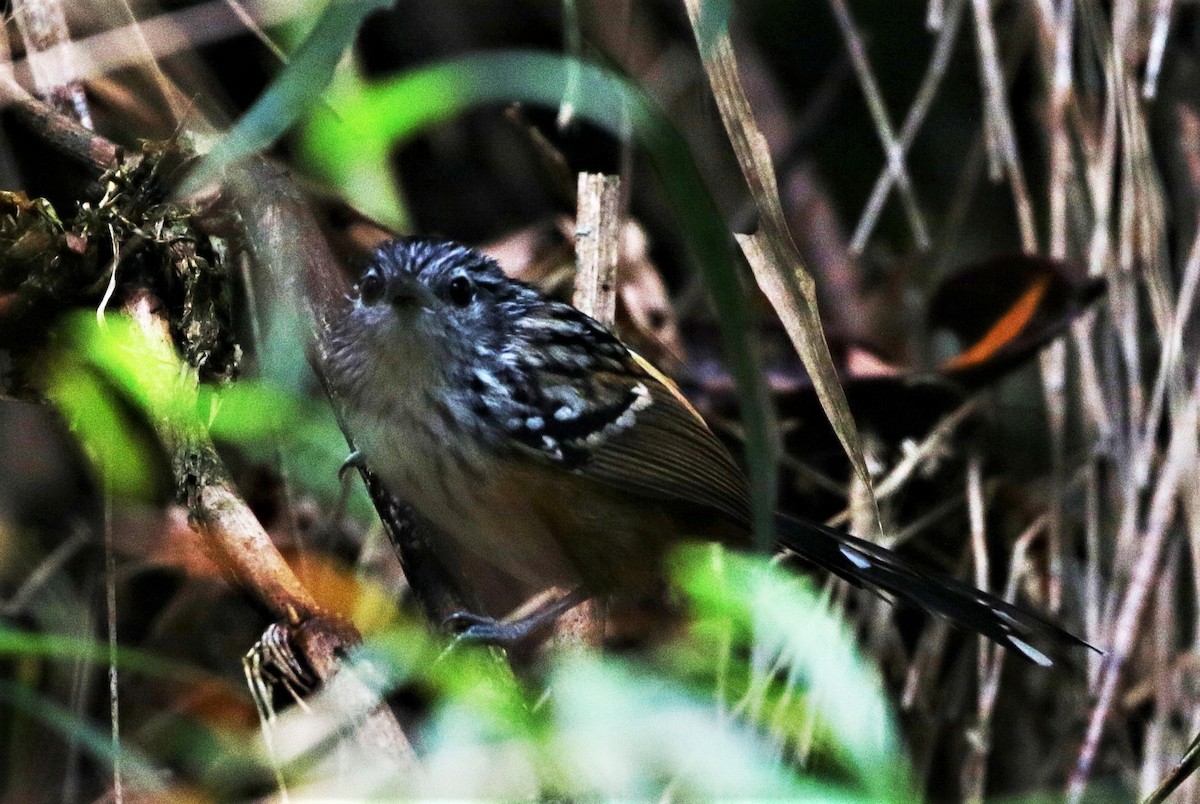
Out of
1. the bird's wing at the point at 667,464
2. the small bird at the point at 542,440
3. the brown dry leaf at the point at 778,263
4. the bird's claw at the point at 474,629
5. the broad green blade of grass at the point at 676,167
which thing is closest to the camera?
the broad green blade of grass at the point at 676,167

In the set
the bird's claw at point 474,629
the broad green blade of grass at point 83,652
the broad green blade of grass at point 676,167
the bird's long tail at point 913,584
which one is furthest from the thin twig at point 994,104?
the broad green blade of grass at point 83,652

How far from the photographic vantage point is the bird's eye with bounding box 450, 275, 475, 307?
2699 millimetres

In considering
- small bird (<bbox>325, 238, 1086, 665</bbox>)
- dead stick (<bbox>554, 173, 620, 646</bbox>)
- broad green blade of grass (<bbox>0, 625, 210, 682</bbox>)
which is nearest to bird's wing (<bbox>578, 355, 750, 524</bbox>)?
small bird (<bbox>325, 238, 1086, 665</bbox>)

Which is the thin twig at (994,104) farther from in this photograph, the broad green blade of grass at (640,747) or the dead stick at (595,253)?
the broad green blade of grass at (640,747)

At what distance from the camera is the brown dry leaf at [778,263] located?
1761 millimetres

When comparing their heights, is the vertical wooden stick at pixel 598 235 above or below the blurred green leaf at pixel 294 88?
above

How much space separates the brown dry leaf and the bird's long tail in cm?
85

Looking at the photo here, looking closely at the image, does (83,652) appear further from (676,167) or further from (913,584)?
(913,584)

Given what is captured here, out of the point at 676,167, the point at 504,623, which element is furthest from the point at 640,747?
the point at 504,623

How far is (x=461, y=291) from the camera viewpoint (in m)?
2.72

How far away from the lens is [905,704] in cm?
296

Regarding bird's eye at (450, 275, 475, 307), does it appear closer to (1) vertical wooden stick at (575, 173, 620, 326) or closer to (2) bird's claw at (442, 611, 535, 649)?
(1) vertical wooden stick at (575, 173, 620, 326)

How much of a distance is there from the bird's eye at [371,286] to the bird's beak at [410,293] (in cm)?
5

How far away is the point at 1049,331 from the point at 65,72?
2.13 meters
